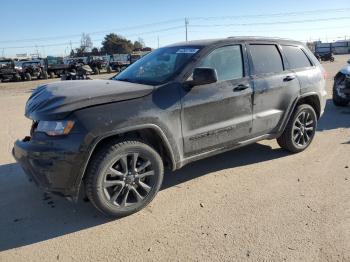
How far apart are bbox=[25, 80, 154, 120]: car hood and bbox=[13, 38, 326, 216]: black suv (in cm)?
1

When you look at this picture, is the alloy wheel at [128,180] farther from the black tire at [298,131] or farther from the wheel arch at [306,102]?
the black tire at [298,131]

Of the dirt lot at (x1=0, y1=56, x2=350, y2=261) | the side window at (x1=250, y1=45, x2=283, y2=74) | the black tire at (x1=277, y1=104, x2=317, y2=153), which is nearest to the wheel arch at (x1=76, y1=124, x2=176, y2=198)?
the dirt lot at (x1=0, y1=56, x2=350, y2=261)

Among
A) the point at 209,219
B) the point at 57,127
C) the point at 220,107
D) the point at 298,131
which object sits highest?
the point at 57,127

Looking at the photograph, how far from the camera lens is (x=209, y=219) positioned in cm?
380

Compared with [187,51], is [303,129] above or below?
below

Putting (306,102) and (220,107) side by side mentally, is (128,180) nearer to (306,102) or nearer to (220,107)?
(220,107)

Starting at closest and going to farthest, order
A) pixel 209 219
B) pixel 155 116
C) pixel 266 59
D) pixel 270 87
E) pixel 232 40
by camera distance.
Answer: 1. pixel 209 219
2. pixel 155 116
3. pixel 232 40
4. pixel 270 87
5. pixel 266 59

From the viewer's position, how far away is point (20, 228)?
3.74 meters

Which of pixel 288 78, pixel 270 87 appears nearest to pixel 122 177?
pixel 270 87

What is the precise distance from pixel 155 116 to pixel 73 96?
0.85m

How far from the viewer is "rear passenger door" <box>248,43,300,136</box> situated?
496 cm

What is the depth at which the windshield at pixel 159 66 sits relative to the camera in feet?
14.3

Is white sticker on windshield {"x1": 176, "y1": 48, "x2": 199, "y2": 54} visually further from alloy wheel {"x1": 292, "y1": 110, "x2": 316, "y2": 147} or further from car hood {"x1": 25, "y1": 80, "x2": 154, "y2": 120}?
alloy wheel {"x1": 292, "y1": 110, "x2": 316, "y2": 147}

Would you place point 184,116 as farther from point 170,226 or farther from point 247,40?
point 247,40
